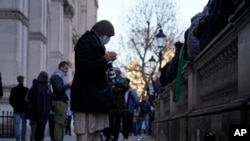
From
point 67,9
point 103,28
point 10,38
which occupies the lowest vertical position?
point 103,28

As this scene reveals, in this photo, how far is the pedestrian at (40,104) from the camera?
1455 centimetres

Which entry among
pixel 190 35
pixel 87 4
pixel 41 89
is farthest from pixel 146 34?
pixel 190 35

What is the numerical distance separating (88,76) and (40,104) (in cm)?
708

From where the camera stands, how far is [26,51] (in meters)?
26.5

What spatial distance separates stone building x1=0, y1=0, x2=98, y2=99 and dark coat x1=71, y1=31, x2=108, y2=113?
51.1 ft

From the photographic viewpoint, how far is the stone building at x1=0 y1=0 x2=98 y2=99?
78.2ft

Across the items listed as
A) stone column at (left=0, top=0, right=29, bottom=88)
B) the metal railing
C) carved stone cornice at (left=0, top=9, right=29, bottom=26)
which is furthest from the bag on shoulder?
carved stone cornice at (left=0, top=9, right=29, bottom=26)

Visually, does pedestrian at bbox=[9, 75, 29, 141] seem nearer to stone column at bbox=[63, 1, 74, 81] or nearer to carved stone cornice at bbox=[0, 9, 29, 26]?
carved stone cornice at bbox=[0, 9, 29, 26]

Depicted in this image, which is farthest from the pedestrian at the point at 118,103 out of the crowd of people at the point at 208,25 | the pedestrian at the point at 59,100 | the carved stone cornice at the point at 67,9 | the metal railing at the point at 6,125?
the carved stone cornice at the point at 67,9

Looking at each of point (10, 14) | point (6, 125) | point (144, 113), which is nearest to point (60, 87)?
point (6, 125)

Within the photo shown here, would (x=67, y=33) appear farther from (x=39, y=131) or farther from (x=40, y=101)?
(x=39, y=131)

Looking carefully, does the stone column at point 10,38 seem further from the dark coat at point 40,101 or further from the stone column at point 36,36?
the dark coat at point 40,101

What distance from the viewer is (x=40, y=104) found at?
578 inches

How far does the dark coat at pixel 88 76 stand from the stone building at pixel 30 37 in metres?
15.6
